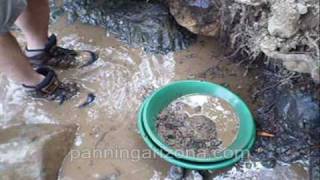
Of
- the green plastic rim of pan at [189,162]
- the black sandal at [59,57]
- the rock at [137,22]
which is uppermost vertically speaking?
the rock at [137,22]

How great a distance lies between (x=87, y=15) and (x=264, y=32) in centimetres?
129

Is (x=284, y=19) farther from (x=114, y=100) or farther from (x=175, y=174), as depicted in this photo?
(x=114, y=100)

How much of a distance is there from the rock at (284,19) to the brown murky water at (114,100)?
637mm

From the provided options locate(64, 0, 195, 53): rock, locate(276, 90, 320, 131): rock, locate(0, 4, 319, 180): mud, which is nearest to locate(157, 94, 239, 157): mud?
locate(0, 4, 319, 180): mud

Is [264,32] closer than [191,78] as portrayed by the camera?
Yes

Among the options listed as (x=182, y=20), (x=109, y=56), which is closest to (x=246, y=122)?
(x=182, y=20)

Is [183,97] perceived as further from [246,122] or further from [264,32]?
[264,32]

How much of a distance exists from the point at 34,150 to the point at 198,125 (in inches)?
33.6

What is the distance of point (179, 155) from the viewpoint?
7.16 feet

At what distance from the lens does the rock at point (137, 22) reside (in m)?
2.87

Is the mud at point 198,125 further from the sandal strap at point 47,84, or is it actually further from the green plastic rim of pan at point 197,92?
the sandal strap at point 47,84

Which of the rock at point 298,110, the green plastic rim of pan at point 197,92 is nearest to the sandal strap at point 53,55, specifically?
the green plastic rim of pan at point 197,92

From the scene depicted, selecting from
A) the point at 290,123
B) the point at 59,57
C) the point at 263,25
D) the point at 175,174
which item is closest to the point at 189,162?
the point at 175,174

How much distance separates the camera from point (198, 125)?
2420mm
